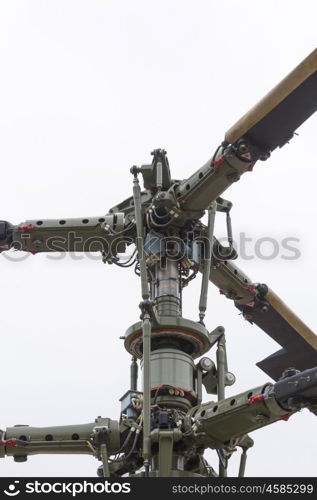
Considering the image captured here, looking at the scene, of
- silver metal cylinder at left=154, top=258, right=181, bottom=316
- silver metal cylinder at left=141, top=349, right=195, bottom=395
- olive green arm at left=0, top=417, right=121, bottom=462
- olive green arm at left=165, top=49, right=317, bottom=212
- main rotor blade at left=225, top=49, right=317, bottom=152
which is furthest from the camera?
silver metal cylinder at left=154, top=258, right=181, bottom=316

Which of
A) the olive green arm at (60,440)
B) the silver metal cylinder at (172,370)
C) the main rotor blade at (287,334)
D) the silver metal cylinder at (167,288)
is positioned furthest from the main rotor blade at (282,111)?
the olive green arm at (60,440)

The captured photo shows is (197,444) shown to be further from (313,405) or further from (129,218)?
(129,218)

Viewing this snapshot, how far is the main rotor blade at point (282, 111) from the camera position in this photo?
63.8 ft

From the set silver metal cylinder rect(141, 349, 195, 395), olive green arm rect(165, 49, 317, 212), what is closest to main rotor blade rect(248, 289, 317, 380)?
olive green arm rect(165, 49, 317, 212)

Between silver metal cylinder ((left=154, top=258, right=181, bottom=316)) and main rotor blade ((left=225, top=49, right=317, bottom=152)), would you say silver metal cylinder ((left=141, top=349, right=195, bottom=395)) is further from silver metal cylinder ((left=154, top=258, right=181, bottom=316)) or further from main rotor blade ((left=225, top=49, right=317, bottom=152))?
main rotor blade ((left=225, top=49, right=317, bottom=152))

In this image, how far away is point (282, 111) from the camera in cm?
1998

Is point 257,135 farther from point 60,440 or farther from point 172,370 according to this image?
point 60,440

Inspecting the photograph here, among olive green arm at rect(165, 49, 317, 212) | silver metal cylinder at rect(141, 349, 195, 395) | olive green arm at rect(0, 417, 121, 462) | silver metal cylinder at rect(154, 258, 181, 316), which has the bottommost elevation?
olive green arm at rect(0, 417, 121, 462)

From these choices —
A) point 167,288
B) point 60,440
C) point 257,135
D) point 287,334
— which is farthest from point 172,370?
point 287,334

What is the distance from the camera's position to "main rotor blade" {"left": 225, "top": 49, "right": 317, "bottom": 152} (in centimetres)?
1944

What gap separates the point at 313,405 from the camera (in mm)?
18578

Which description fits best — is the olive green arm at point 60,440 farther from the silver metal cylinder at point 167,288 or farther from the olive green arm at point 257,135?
the olive green arm at point 257,135

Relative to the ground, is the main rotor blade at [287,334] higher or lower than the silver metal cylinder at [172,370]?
higher
